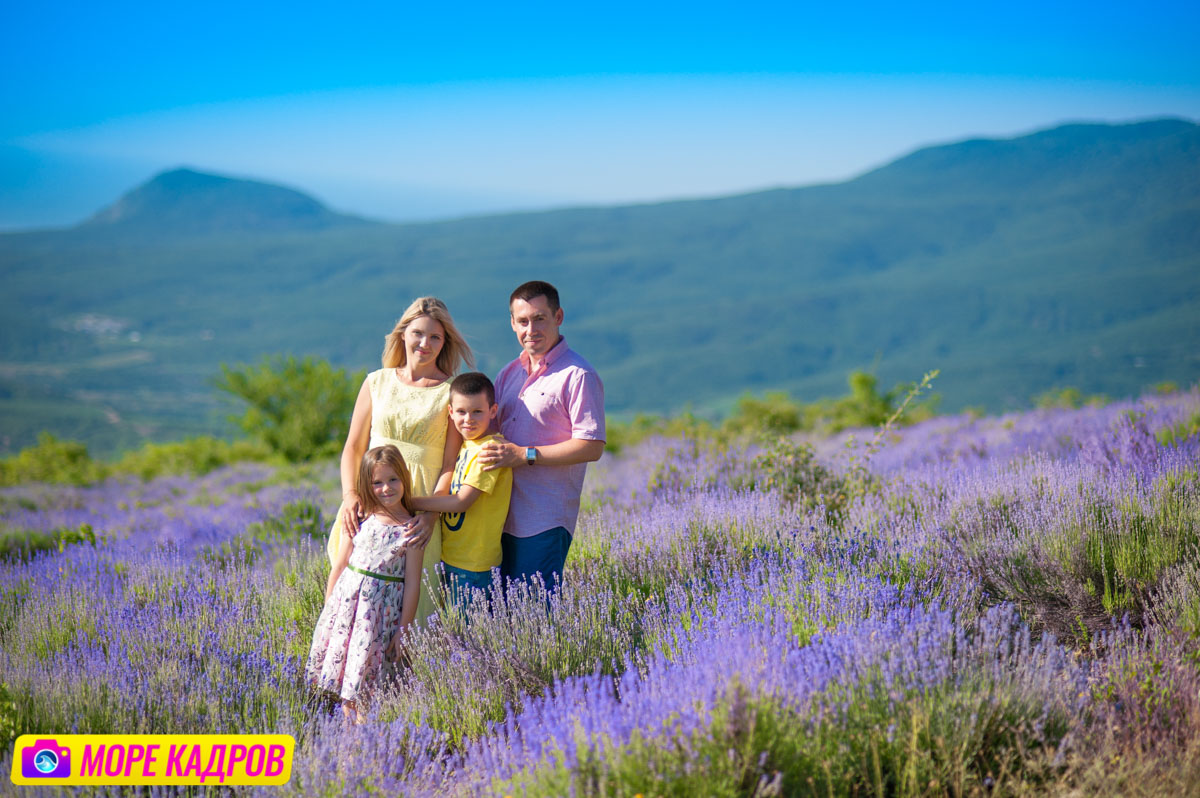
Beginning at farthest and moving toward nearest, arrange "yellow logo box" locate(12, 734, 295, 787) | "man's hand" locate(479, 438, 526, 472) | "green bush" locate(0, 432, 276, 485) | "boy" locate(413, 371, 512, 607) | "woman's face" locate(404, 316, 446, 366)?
"green bush" locate(0, 432, 276, 485)
"woman's face" locate(404, 316, 446, 366)
"boy" locate(413, 371, 512, 607)
"man's hand" locate(479, 438, 526, 472)
"yellow logo box" locate(12, 734, 295, 787)

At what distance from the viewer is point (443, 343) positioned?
162 inches

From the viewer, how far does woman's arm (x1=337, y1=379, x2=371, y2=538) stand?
3.79 m

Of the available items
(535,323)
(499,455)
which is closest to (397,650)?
(499,455)

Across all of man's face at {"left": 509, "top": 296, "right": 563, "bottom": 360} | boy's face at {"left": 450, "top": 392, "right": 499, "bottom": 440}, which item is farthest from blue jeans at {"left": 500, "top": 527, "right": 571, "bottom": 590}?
man's face at {"left": 509, "top": 296, "right": 563, "bottom": 360}

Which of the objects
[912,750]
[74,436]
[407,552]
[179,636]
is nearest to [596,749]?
[912,750]

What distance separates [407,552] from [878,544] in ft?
7.43

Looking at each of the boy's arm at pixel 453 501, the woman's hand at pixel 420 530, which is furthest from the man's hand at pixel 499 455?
the woman's hand at pixel 420 530

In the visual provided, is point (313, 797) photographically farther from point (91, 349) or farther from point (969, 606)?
point (91, 349)

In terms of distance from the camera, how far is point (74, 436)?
332ft

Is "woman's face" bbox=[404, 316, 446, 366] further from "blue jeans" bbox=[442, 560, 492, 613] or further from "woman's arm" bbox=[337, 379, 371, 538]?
"blue jeans" bbox=[442, 560, 492, 613]

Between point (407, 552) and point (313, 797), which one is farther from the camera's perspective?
point (407, 552)

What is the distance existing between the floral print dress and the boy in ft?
0.74

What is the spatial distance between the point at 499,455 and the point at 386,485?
1.76ft

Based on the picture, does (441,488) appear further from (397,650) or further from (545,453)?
(397,650)
